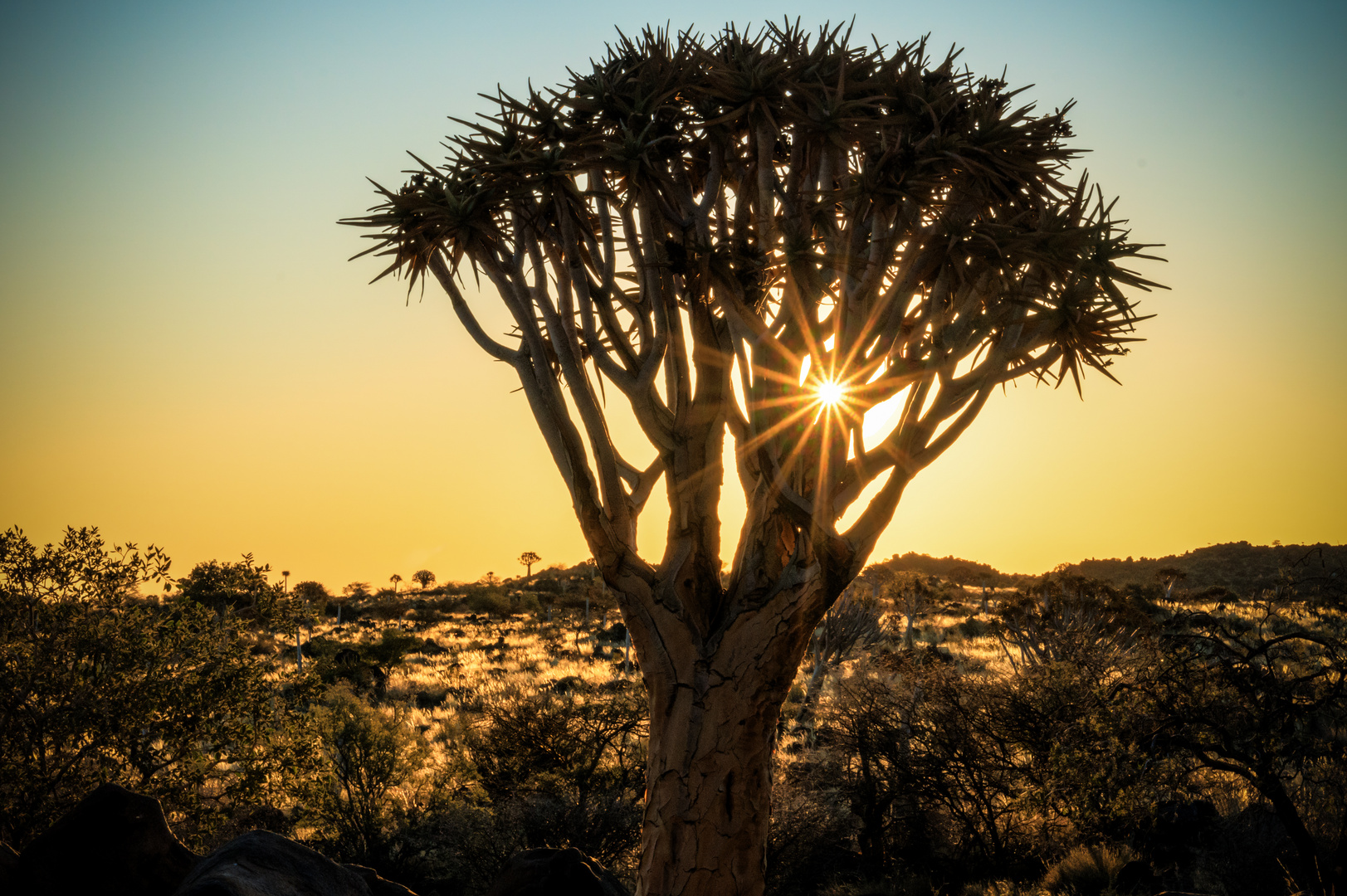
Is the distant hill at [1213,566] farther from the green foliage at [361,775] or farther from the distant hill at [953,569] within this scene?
the green foliage at [361,775]

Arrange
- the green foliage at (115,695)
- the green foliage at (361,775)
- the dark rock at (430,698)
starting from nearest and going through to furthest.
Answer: the green foliage at (115,695) < the green foliage at (361,775) < the dark rock at (430,698)

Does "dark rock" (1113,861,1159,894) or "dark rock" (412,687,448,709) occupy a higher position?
"dark rock" (1113,861,1159,894)

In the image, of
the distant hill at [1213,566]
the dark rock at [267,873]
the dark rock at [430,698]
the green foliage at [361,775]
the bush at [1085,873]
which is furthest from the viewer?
the distant hill at [1213,566]

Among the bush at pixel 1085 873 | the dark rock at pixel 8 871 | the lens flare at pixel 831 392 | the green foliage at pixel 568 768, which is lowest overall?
the bush at pixel 1085 873

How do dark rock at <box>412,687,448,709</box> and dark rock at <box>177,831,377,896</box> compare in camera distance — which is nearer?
dark rock at <box>177,831,377,896</box>

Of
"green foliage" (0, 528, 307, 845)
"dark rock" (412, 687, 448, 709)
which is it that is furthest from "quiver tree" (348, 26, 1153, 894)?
"dark rock" (412, 687, 448, 709)

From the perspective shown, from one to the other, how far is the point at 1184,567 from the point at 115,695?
67175mm

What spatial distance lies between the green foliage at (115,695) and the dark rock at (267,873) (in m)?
4.05

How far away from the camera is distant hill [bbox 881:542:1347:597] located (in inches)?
2003

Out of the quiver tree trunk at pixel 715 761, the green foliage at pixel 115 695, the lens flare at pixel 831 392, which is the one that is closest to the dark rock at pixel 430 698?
the green foliage at pixel 115 695

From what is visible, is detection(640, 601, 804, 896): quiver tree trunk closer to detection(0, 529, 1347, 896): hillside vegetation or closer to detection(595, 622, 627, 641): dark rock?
detection(0, 529, 1347, 896): hillside vegetation

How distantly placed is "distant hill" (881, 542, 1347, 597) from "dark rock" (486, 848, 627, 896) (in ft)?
149

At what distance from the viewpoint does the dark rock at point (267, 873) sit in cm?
420

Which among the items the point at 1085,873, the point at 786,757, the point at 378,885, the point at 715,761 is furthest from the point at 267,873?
the point at 786,757
